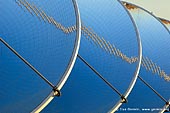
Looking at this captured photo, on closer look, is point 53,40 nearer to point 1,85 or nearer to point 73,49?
point 73,49

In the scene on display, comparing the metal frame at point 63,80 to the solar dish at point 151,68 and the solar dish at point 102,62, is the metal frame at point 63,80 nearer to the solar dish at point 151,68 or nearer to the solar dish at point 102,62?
the solar dish at point 102,62

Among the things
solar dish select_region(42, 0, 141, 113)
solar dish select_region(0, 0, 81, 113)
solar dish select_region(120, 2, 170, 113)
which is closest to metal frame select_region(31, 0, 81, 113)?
solar dish select_region(0, 0, 81, 113)

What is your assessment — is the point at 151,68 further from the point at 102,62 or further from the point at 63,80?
the point at 63,80

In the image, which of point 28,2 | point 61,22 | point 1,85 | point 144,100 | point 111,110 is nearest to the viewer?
point 1,85

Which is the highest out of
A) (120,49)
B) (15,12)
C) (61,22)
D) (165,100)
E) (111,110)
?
(15,12)

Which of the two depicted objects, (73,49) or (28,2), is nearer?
(28,2)

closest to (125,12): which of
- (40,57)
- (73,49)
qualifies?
(73,49)

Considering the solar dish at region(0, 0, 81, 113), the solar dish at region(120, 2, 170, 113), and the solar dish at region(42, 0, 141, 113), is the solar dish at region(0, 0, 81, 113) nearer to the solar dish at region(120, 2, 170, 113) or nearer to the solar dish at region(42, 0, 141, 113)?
the solar dish at region(42, 0, 141, 113)
